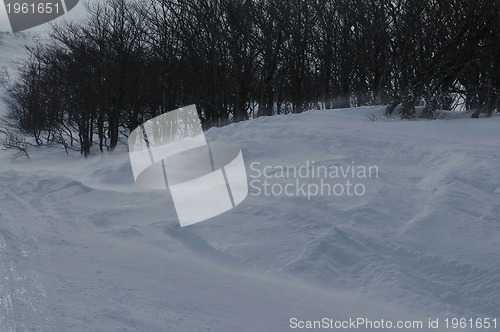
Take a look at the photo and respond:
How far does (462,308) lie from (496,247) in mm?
1041

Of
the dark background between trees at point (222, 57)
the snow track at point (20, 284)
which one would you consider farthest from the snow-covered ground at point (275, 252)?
the dark background between trees at point (222, 57)

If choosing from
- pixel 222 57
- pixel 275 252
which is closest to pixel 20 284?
pixel 275 252

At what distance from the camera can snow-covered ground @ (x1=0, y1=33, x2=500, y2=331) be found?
12.4 ft

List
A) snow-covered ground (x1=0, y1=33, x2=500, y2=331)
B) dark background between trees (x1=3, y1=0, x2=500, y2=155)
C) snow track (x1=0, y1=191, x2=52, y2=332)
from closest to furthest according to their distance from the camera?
snow track (x1=0, y1=191, x2=52, y2=332), snow-covered ground (x1=0, y1=33, x2=500, y2=331), dark background between trees (x1=3, y1=0, x2=500, y2=155)

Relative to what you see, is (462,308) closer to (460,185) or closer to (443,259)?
(443,259)

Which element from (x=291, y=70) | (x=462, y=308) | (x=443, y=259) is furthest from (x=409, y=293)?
(x=291, y=70)

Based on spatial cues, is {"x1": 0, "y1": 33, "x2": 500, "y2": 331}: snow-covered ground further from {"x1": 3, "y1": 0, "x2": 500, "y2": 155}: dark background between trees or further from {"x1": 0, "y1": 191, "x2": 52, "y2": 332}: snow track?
{"x1": 3, "y1": 0, "x2": 500, "y2": 155}: dark background between trees

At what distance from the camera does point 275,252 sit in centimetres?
521

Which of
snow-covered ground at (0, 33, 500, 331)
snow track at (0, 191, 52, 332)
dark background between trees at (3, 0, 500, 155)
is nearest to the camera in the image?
snow track at (0, 191, 52, 332)

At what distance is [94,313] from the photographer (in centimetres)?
351

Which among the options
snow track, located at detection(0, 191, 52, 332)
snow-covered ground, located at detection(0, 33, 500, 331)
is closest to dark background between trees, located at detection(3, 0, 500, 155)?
snow-covered ground, located at detection(0, 33, 500, 331)

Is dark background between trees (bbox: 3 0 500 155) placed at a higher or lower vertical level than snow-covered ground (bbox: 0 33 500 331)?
higher

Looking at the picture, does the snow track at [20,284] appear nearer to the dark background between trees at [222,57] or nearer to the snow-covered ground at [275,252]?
the snow-covered ground at [275,252]

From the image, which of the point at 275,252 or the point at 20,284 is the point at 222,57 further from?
the point at 20,284
